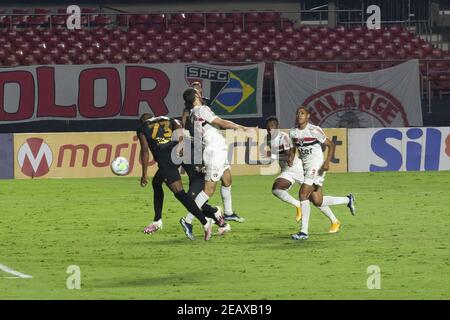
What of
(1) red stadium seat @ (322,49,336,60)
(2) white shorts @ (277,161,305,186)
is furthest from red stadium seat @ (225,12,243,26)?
(2) white shorts @ (277,161,305,186)

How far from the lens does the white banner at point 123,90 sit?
111ft

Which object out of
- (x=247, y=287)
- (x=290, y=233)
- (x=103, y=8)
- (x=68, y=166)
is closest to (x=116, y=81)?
(x=68, y=166)

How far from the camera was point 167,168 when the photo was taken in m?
17.8

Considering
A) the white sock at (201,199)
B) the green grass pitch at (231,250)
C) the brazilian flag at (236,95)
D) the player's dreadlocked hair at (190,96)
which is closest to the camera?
the green grass pitch at (231,250)

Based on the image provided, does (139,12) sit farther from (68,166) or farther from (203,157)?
(203,157)

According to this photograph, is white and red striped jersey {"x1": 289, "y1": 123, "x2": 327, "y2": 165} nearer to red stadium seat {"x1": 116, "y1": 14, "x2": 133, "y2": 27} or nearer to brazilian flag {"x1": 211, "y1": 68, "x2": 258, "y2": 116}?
brazilian flag {"x1": 211, "y1": 68, "x2": 258, "y2": 116}

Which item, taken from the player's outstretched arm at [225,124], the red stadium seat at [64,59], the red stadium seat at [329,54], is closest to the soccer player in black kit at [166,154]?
→ the player's outstretched arm at [225,124]

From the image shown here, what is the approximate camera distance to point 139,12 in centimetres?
4447

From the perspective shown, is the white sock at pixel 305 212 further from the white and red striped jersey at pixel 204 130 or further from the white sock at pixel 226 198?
the white sock at pixel 226 198

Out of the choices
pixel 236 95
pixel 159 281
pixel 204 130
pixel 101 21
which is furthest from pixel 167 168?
pixel 101 21

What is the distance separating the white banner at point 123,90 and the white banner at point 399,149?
123 inches

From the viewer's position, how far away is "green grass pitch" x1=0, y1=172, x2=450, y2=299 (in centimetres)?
1346

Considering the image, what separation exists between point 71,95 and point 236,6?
46.4 feet

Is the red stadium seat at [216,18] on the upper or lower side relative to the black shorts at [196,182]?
upper
